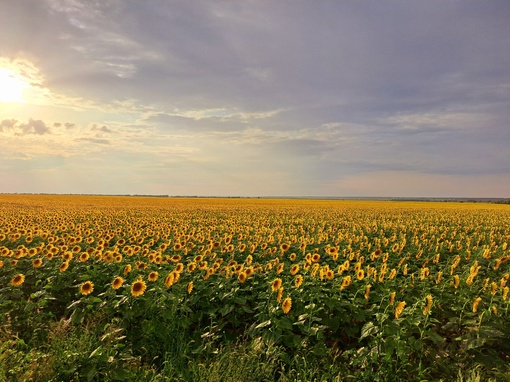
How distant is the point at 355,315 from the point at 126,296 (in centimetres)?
403

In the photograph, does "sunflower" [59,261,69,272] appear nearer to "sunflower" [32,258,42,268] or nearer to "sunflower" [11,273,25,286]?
"sunflower" [32,258,42,268]

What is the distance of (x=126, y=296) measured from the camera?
6.43 metres

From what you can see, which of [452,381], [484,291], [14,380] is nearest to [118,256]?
[14,380]

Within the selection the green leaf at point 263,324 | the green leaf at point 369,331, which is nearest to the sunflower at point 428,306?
the green leaf at point 369,331

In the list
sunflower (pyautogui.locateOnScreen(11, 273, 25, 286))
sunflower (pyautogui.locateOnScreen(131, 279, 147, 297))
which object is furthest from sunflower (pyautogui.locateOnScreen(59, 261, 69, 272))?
sunflower (pyautogui.locateOnScreen(131, 279, 147, 297))

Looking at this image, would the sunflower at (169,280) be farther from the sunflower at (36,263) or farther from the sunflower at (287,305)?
the sunflower at (36,263)

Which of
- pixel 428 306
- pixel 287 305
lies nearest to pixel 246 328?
pixel 287 305

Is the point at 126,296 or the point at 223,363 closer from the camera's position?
the point at 223,363

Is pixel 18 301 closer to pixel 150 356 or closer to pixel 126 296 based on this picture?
pixel 126 296

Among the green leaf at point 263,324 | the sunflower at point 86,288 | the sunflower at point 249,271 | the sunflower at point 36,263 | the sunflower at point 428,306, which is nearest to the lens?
the sunflower at point 428,306

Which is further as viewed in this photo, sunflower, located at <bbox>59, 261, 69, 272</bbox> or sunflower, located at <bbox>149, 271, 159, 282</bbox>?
sunflower, located at <bbox>59, 261, 69, 272</bbox>

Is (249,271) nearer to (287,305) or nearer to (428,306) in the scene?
(287,305)

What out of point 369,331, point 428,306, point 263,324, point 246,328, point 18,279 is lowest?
point 246,328

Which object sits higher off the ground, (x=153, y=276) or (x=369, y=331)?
(x=153, y=276)
